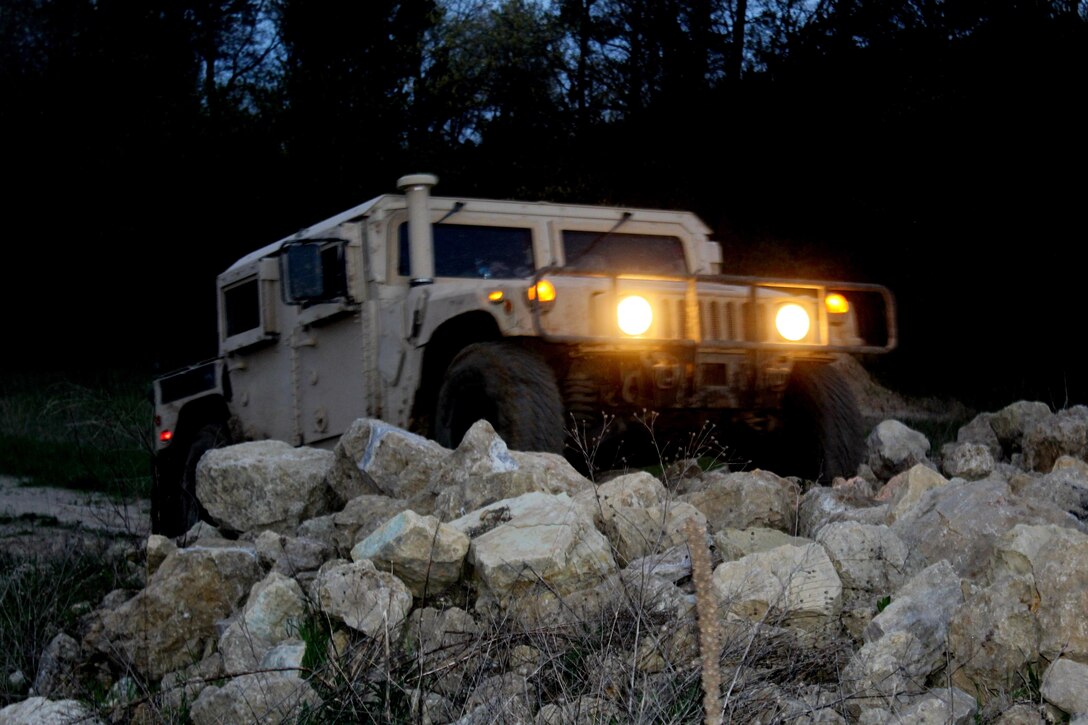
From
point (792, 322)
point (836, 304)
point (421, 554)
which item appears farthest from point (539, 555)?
point (836, 304)

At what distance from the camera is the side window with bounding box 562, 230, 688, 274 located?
761cm

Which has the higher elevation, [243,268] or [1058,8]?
[1058,8]

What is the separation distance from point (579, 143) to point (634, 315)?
15.1m

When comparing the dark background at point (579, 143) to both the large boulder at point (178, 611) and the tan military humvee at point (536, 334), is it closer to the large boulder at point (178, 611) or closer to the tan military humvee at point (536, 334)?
the tan military humvee at point (536, 334)

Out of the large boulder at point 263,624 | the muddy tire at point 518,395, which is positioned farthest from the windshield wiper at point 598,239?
the large boulder at point 263,624

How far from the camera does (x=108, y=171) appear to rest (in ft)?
78.9

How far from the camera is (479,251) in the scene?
7328 mm

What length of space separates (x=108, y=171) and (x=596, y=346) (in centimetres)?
1973

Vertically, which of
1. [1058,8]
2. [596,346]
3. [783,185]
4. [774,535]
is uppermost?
[1058,8]

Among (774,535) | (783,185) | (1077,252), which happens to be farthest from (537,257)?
(783,185)

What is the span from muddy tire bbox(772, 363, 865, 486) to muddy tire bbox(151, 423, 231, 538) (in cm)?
366

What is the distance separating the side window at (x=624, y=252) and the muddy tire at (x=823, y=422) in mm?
1123

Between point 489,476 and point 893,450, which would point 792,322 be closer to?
point 893,450

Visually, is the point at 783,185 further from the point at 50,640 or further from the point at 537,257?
the point at 50,640
